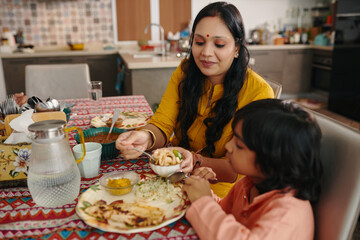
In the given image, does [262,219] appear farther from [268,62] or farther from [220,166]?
[268,62]

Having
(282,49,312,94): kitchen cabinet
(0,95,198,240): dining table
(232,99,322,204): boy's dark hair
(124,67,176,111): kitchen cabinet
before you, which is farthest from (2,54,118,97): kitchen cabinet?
(232,99,322,204): boy's dark hair

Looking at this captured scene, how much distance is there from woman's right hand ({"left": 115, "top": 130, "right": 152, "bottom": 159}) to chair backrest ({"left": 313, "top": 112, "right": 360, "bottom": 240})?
62cm

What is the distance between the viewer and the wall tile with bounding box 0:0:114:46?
15.8 feet

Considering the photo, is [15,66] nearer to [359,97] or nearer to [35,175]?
[35,175]

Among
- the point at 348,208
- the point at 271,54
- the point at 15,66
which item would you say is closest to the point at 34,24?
the point at 15,66

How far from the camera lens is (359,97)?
13.5ft

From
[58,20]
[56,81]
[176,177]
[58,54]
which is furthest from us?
[58,20]

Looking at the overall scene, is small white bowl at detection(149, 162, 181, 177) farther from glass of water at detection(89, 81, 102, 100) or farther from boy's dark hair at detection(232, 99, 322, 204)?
glass of water at detection(89, 81, 102, 100)

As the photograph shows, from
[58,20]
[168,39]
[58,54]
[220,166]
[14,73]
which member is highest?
[58,20]

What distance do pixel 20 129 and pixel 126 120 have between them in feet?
1.90

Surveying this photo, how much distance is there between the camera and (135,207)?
826mm

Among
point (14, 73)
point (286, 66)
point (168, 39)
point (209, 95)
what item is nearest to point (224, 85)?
point (209, 95)

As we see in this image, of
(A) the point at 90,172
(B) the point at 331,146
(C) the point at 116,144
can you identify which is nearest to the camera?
(B) the point at 331,146

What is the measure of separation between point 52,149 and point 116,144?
35 centimetres
